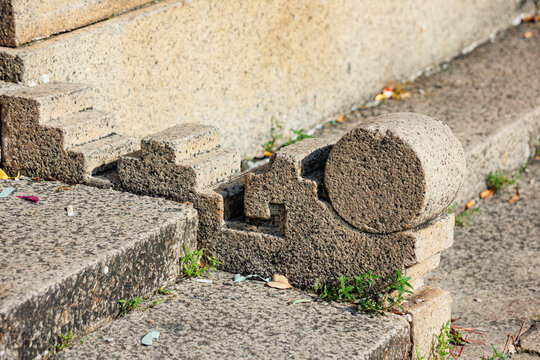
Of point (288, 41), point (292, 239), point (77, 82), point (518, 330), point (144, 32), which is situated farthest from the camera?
point (288, 41)

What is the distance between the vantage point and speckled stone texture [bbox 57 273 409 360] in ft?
9.35

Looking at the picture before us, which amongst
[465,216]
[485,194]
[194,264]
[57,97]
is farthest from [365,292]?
[485,194]

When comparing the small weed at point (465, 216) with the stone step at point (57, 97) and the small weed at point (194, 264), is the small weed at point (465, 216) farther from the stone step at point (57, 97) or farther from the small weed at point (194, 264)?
the stone step at point (57, 97)

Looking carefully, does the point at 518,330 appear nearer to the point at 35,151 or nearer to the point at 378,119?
the point at 378,119

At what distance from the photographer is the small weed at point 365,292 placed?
316 centimetres

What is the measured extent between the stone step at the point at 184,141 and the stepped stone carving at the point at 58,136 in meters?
0.32

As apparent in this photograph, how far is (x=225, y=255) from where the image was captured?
354cm

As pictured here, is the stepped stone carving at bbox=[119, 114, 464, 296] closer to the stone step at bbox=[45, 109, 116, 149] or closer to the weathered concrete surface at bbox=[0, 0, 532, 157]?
the stone step at bbox=[45, 109, 116, 149]

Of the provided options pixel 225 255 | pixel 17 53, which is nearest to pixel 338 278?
pixel 225 255

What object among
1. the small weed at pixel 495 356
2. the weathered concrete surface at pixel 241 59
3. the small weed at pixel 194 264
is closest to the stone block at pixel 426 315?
the small weed at pixel 495 356

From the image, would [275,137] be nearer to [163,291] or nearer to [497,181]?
[497,181]

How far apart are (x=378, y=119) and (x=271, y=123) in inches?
87.8

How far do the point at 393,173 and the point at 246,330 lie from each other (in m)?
0.83

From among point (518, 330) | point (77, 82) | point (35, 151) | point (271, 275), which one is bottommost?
point (518, 330)
